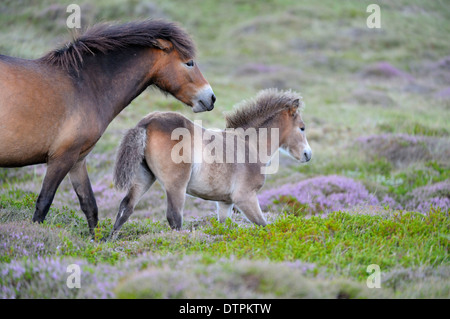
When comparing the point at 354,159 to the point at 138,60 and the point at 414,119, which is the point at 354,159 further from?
the point at 138,60

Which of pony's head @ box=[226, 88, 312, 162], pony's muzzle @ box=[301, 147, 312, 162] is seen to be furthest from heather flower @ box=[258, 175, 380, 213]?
pony's head @ box=[226, 88, 312, 162]

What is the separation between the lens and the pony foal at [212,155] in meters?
6.36

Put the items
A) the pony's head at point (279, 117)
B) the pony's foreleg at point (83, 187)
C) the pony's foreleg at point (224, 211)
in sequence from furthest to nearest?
the pony's head at point (279, 117) → the pony's foreleg at point (224, 211) → the pony's foreleg at point (83, 187)

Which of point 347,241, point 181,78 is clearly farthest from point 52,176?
point 347,241

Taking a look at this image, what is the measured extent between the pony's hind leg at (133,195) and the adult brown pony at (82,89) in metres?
0.54

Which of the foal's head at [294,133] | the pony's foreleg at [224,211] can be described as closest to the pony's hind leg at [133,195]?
the pony's foreleg at [224,211]

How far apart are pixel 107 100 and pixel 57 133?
859 millimetres

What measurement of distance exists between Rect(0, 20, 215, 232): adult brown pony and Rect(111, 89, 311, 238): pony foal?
50cm

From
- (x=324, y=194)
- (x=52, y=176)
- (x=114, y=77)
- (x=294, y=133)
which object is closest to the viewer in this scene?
(x=52, y=176)

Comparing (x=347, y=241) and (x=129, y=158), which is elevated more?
(x=129, y=158)

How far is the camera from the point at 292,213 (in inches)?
279

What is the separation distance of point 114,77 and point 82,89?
511mm

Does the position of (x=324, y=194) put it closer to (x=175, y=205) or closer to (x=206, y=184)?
(x=206, y=184)

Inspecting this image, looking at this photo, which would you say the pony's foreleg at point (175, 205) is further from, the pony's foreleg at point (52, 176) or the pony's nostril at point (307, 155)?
the pony's nostril at point (307, 155)
